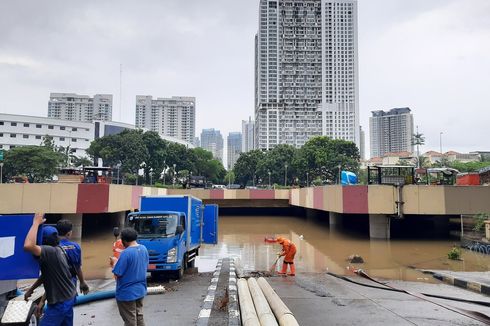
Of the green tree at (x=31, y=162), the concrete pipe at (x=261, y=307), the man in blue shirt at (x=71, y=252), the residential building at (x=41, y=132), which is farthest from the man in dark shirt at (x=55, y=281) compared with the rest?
the residential building at (x=41, y=132)

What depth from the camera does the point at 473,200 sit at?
2506cm

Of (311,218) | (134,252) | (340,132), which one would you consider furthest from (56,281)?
(340,132)

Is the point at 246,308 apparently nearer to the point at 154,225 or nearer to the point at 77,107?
the point at 154,225

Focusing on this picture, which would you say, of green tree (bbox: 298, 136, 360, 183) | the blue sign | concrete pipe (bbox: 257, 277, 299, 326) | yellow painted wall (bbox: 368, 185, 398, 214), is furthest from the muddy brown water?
green tree (bbox: 298, 136, 360, 183)

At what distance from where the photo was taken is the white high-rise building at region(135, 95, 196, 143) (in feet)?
642

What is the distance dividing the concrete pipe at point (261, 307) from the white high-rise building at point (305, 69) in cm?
14443

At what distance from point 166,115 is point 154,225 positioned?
7452 inches

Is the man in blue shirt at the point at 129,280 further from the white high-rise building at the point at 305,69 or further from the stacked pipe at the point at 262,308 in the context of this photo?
the white high-rise building at the point at 305,69

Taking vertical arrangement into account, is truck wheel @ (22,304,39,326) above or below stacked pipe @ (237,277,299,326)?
above

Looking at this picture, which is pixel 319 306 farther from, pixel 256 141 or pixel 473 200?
pixel 256 141

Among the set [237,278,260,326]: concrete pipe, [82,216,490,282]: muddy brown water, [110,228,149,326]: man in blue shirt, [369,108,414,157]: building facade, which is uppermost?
[369,108,414,157]: building facade

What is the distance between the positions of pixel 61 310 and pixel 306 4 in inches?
6432

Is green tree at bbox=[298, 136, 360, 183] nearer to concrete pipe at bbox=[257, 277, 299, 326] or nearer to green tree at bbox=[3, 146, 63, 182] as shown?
green tree at bbox=[3, 146, 63, 182]

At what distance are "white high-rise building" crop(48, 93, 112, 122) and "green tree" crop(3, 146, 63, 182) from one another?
350 ft
